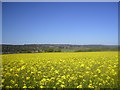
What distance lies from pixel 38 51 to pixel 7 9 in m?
3.65

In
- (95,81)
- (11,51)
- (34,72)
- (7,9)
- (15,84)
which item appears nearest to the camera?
(15,84)

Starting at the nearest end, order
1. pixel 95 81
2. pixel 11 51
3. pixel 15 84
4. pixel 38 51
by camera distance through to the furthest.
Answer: pixel 15 84, pixel 95 81, pixel 11 51, pixel 38 51

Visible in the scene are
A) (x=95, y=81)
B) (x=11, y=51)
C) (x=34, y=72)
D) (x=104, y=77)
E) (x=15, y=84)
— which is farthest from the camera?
(x=11, y=51)

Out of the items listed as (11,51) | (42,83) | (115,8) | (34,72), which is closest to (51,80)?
(42,83)

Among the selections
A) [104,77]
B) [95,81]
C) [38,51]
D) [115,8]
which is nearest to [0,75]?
[95,81]

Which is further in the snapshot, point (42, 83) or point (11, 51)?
point (11, 51)

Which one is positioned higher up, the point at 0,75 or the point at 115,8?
the point at 115,8

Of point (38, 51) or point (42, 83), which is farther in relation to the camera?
point (38, 51)

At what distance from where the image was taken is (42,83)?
313 cm

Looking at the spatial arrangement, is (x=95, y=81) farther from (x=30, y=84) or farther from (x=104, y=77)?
(x=30, y=84)

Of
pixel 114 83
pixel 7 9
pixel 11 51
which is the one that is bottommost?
pixel 114 83

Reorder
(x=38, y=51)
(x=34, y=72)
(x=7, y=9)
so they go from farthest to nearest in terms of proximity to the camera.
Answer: (x=38, y=51) → (x=7, y=9) → (x=34, y=72)

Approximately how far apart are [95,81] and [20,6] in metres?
3.38

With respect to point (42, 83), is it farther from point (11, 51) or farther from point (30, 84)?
point (11, 51)
